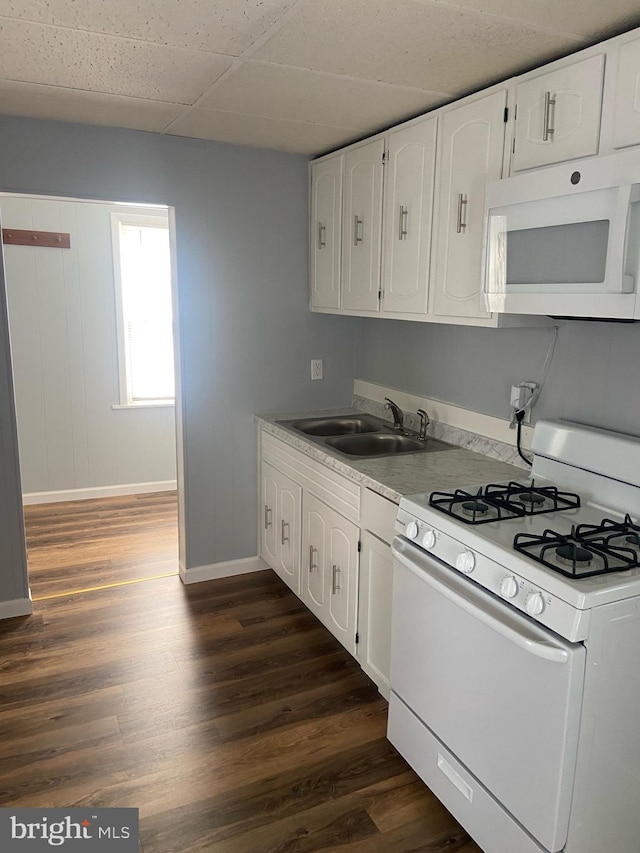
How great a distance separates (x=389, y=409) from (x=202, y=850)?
2148mm

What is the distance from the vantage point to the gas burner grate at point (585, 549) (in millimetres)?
1564

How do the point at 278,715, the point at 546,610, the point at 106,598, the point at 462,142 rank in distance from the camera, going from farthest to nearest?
the point at 106,598
the point at 278,715
the point at 462,142
the point at 546,610

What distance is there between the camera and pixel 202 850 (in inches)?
72.9

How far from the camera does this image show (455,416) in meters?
2.89

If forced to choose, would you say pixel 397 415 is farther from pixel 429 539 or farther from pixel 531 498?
pixel 429 539

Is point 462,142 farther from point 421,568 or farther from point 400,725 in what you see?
point 400,725

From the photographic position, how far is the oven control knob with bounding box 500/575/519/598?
160cm

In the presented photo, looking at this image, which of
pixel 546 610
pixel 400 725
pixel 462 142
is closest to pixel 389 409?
pixel 462 142

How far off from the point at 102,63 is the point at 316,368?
1.88 metres

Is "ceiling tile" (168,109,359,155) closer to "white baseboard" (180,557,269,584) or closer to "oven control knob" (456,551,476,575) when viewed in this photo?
"oven control knob" (456,551,476,575)

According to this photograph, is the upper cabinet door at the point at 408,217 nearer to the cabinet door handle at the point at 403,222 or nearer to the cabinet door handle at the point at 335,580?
the cabinet door handle at the point at 403,222

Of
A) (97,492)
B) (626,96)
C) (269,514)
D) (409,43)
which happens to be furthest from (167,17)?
(97,492)

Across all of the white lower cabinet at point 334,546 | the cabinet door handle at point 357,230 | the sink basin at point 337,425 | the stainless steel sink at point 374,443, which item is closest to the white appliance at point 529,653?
the white lower cabinet at point 334,546
